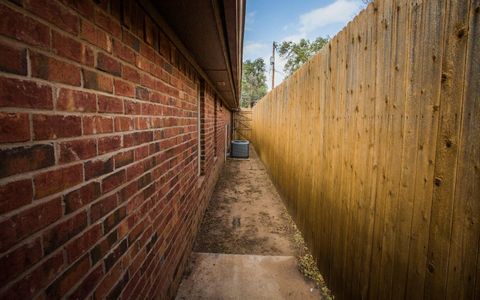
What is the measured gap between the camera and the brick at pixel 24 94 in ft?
2.17

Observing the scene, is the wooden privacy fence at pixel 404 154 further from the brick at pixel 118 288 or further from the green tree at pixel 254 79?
the green tree at pixel 254 79

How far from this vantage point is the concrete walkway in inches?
96.3

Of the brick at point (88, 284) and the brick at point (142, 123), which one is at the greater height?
the brick at point (142, 123)

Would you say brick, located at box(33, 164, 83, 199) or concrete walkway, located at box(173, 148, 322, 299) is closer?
brick, located at box(33, 164, 83, 199)

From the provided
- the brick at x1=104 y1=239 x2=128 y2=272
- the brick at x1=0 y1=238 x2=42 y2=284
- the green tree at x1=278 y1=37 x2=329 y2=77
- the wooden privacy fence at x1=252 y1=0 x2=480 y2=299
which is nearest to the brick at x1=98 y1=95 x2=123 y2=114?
the brick at x1=0 y1=238 x2=42 y2=284

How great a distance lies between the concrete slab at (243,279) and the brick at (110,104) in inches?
79.2

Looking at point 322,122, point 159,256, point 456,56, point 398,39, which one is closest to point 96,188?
point 159,256

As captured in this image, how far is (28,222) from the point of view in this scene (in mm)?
726

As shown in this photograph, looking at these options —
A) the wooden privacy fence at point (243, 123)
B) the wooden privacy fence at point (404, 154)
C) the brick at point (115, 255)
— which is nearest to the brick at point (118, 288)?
the brick at point (115, 255)

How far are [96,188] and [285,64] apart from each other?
98.0ft

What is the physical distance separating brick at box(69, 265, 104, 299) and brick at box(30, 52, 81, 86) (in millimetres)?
809

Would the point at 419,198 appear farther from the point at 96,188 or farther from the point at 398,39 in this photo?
the point at 96,188

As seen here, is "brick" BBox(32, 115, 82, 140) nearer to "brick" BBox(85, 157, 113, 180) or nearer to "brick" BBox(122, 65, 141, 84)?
"brick" BBox(85, 157, 113, 180)

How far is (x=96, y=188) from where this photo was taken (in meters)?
1.07
